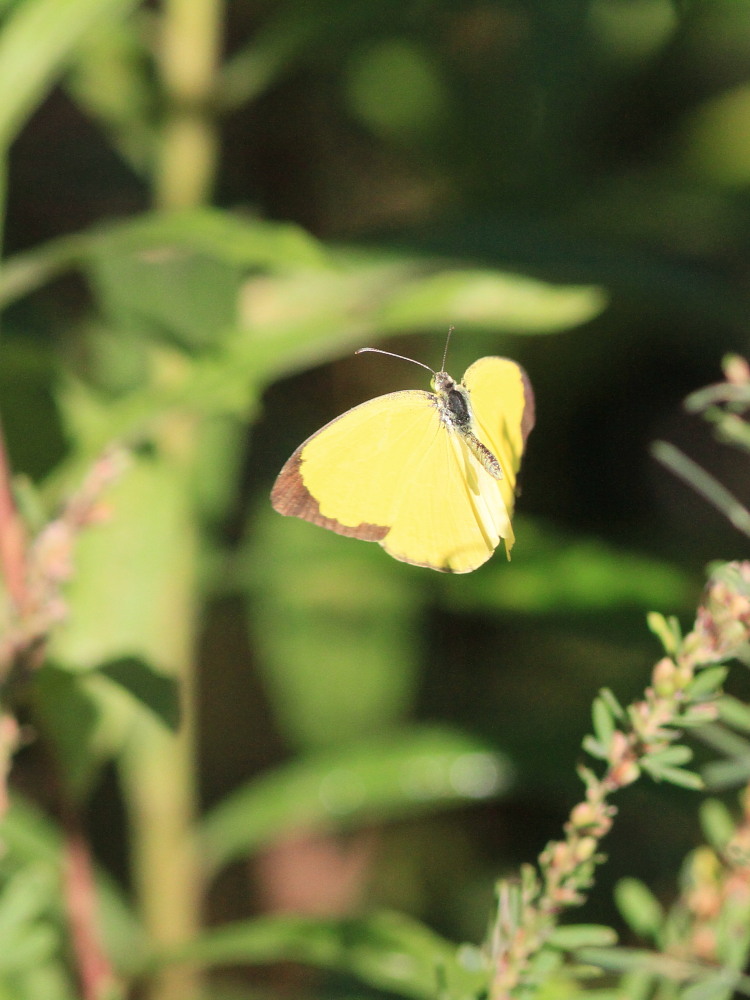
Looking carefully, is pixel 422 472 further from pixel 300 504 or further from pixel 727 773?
pixel 727 773

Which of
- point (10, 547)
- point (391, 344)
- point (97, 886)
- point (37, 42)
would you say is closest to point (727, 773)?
point (10, 547)

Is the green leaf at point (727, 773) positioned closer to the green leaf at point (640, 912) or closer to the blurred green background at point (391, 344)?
the green leaf at point (640, 912)

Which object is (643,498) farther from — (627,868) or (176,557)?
(176,557)

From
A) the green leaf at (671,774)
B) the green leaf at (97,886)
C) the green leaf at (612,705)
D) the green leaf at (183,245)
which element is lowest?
the green leaf at (97,886)

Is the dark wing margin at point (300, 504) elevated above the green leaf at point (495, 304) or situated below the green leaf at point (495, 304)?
below

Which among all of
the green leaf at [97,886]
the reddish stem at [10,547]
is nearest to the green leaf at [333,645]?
the green leaf at [97,886]

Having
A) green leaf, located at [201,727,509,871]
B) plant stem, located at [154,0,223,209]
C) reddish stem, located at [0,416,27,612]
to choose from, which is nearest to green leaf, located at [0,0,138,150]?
reddish stem, located at [0,416,27,612]
